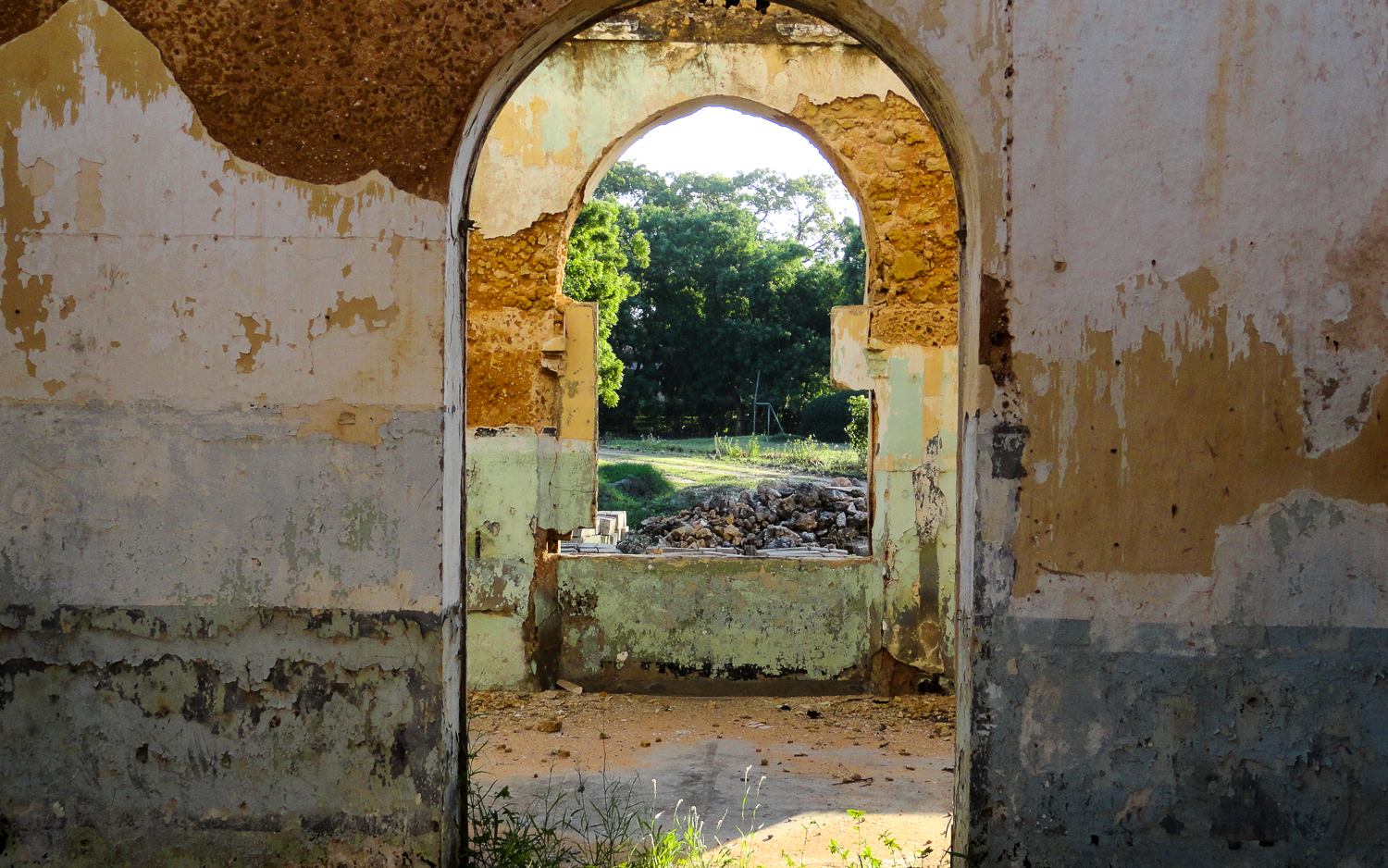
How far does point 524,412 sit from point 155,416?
3.24 metres

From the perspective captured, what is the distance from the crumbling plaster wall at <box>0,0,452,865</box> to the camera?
267cm

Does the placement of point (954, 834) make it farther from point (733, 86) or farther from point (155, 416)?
point (733, 86)

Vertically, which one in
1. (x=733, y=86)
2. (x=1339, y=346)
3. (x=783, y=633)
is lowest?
(x=783, y=633)

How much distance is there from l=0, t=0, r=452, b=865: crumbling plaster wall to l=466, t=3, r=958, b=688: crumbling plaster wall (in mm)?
3144

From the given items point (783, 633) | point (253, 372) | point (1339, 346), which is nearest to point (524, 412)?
point (783, 633)

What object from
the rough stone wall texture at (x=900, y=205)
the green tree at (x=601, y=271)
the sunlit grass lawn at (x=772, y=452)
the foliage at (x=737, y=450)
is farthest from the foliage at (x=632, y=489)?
the rough stone wall texture at (x=900, y=205)

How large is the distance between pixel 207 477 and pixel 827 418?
22.4 m

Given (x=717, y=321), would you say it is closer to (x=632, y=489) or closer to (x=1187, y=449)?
(x=632, y=489)

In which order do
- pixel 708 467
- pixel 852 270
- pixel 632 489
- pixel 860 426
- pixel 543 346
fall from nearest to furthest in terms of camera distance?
pixel 543 346
pixel 632 489
pixel 708 467
pixel 860 426
pixel 852 270

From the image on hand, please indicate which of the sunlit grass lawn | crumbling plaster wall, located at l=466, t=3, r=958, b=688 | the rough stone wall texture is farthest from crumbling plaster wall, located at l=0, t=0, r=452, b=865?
the sunlit grass lawn

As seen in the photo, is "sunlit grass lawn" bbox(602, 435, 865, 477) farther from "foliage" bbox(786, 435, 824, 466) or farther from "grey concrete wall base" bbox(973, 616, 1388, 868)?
"grey concrete wall base" bbox(973, 616, 1388, 868)

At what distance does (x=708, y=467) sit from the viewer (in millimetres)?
18094

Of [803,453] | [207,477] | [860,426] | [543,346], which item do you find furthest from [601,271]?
[207,477]

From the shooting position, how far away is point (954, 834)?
9.24 feet
